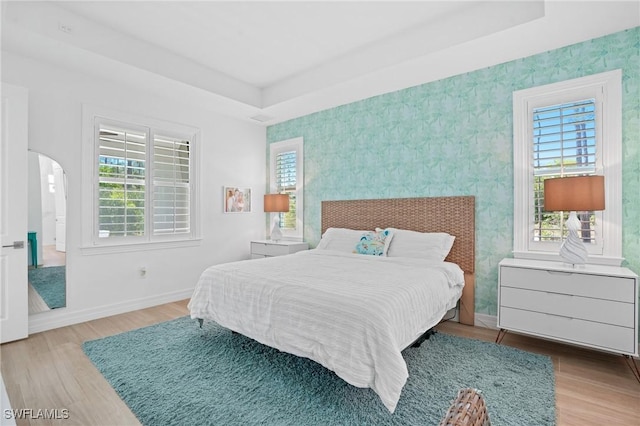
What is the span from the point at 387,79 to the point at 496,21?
1217 millimetres

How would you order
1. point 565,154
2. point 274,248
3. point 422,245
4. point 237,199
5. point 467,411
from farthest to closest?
point 237,199 → point 274,248 → point 422,245 → point 565,154 → point 467,411

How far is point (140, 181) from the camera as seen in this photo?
4.03 m

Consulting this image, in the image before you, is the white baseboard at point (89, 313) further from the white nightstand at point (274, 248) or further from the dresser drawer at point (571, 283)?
the dresser drawer at point (571, 283)

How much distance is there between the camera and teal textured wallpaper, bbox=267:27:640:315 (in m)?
2.71

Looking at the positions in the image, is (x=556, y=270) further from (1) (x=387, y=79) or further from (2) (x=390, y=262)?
(1) (x=387, y=79)

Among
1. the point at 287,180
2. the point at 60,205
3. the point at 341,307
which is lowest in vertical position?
the point at 341,307

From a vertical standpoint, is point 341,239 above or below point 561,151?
below

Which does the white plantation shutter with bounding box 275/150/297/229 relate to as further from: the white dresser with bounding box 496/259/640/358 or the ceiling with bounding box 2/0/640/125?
the white dresser with bounding box 496/259/640/358

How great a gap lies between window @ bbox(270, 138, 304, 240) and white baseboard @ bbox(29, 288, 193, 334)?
74.3 inches

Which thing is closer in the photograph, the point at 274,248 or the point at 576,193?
the point at 576,193

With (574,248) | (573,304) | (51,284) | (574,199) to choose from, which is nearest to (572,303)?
(573,304)

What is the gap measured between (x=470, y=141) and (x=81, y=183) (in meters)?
4.23

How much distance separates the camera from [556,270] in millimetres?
2586

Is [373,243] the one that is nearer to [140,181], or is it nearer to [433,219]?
[433,219]
